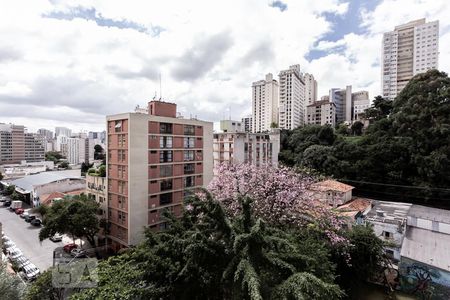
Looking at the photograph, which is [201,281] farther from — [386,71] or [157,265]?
[386,71]

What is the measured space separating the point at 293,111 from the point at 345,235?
5814 cm

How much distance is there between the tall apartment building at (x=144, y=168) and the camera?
17.3 metres

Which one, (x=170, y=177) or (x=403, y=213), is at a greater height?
(x=170, y=177)

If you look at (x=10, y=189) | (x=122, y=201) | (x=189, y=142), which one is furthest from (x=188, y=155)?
(x=10, y=189)

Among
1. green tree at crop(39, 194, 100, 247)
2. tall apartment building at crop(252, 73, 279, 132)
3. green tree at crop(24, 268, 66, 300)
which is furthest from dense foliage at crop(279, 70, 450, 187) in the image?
tall apartment building at crop(252, 73, 279, 132)

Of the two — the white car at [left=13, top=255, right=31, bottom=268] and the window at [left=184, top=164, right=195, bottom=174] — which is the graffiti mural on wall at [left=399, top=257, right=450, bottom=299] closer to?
the window at [left=184, top=164, right=195, bottom=174]

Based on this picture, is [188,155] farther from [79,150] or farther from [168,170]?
[79,150]

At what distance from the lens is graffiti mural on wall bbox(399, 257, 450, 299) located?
10500mm

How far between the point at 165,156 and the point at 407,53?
7128 centimetres

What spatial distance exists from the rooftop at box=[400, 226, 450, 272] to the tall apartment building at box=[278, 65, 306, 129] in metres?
52.5

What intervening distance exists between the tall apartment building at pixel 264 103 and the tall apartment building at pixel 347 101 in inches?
714

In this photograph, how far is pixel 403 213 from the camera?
17000mm

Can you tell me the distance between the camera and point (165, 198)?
1938cm

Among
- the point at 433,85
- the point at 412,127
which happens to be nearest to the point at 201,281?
the point at 412,127
